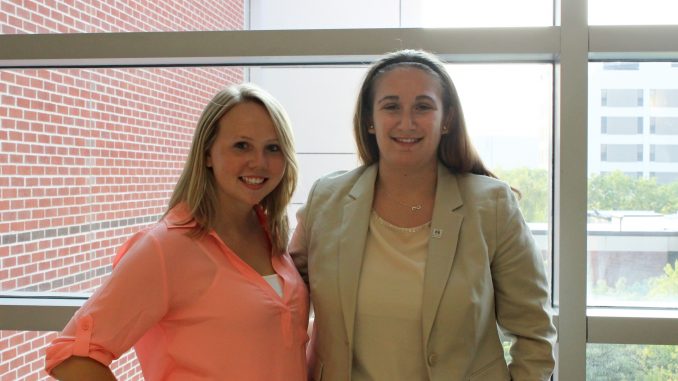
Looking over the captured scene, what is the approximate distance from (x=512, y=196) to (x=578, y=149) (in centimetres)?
62

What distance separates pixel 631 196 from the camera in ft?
8.65

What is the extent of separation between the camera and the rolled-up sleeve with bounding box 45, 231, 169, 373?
150cm

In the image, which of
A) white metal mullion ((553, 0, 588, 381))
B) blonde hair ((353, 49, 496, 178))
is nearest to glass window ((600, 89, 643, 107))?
white metal mullion ((553, 0, 588, 381))

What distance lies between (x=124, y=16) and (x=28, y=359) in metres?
1.61

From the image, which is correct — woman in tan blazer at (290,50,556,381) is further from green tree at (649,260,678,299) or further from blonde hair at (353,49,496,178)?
green tree at (649,260,678,299)

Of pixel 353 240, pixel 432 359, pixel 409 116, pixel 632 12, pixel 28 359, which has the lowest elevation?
pixel 28 359

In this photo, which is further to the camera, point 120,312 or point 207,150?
point 207,150

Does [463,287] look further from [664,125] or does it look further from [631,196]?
[664,125]

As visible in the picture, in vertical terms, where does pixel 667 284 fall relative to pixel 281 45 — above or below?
below

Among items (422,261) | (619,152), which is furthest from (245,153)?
(619,152)

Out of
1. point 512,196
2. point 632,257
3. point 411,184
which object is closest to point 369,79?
point 411,184

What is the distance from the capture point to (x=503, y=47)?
2443mm

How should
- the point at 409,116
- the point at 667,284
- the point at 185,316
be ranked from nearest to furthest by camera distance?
the point at 185,316
the point at 409,116
the point at 667,284

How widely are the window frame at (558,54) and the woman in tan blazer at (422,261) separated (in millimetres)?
553
